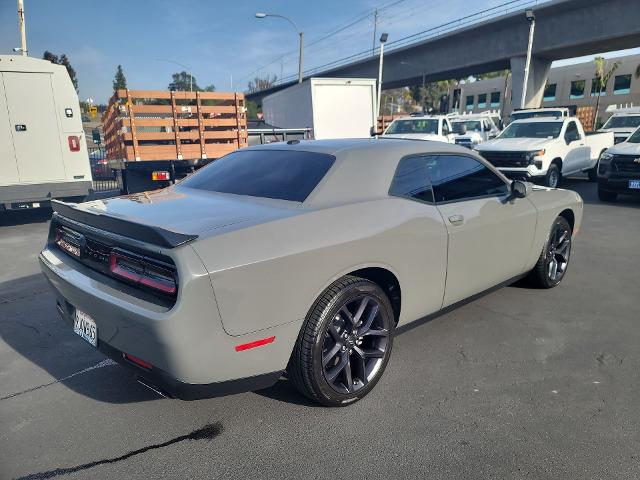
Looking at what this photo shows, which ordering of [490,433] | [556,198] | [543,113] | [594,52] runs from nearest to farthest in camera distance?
[490,433], [556,198], [543,113], [594,52]

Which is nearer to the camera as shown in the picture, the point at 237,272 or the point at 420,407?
the point at 237,272

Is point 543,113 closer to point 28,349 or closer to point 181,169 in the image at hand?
point 181,169

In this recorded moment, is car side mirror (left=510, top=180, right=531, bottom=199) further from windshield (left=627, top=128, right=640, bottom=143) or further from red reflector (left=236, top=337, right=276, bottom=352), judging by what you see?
windshield (left=627, top=128, right=640, bottom=143)

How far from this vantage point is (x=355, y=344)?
2.81 m

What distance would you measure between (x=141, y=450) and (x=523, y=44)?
3305 centimetres

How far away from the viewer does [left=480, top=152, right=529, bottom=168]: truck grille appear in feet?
35.2

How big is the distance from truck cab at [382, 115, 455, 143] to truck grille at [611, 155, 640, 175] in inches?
208

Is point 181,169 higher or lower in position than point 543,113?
lower

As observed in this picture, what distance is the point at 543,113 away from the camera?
53.1ft

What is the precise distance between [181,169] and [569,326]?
862 cm

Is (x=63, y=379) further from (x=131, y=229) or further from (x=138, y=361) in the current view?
(x=131, y=229)

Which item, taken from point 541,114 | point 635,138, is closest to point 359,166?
point 635,138

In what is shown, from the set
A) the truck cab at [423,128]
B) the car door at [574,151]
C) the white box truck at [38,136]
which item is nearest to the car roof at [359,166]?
the white box truck at [38,136]

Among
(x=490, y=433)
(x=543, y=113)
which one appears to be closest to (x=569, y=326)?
(x=490, y=433)
